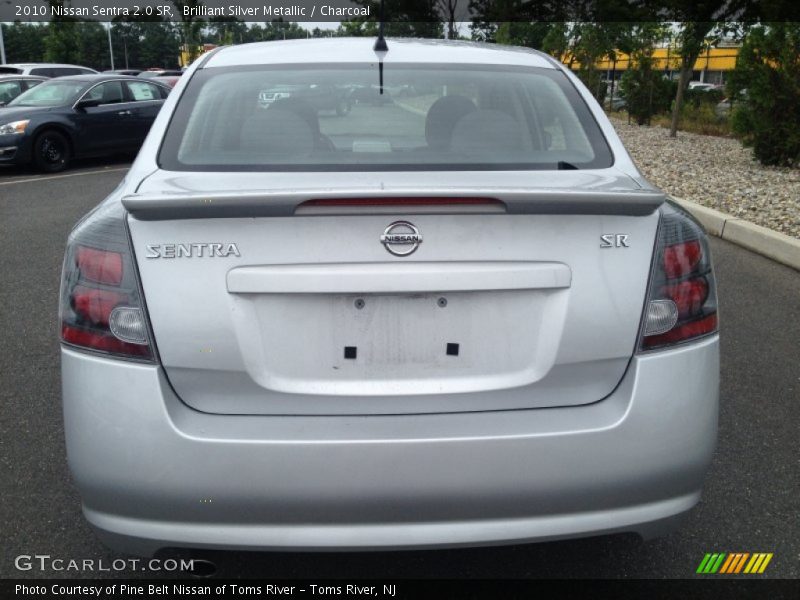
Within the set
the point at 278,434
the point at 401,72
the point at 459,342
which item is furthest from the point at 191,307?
the point at 401,72

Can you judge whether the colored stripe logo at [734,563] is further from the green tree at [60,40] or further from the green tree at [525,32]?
the green tree at [60,40]

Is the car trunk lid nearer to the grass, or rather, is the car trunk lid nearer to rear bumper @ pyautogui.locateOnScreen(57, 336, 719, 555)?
rear bumper @ pyautogui.locateOnScreen(57, 336, 719, 555)

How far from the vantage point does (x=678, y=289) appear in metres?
2.20

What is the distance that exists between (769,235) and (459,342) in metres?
6.11

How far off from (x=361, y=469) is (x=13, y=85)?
1808 cm

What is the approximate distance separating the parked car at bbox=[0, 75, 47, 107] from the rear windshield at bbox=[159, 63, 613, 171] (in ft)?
53.0

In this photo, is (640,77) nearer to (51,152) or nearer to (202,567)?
(51,152)

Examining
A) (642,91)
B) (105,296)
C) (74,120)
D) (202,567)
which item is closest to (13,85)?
(74,120)

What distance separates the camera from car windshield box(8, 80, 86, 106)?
13.8m

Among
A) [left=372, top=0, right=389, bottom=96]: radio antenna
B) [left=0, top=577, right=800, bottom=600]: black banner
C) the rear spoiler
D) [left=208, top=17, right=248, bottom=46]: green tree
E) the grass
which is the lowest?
[left=208, top=17, right=248, bottom=46]: green tree

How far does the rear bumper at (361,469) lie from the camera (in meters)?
2.01

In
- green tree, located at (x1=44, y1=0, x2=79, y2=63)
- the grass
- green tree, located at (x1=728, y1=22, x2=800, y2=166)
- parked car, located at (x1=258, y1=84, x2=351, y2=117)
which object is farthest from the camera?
green tree, located at (x1=44, y1=0, x2=79, y2=63)

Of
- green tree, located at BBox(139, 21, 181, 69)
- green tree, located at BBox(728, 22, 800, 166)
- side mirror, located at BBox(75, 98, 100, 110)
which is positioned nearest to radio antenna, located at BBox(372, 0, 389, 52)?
green tree, located at BBox(728, 22, 800, 166)

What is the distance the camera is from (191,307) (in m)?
2.03
